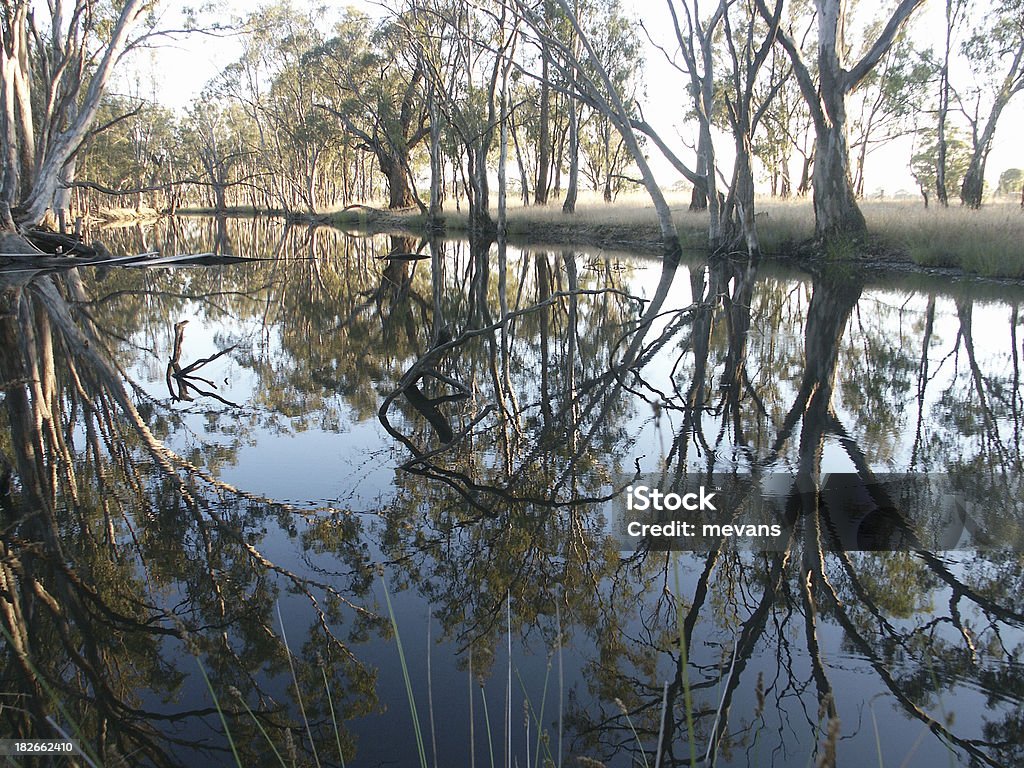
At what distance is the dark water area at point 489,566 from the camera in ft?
6.29

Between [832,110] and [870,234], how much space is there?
8.55ft

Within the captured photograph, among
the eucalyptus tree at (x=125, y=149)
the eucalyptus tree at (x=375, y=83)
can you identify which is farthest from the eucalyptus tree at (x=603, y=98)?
the eucalyptus tree at (x=125, y=149)

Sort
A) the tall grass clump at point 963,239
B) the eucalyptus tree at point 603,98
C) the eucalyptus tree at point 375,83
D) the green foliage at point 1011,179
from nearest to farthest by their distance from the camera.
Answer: the tall grass clump at point 963,239, the eucalyptus tree at point 603,98, the eucalyptus tree at point 375,83, the green foliage at point 1011,179

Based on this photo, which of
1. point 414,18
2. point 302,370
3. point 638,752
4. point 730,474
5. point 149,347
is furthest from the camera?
point 414,18

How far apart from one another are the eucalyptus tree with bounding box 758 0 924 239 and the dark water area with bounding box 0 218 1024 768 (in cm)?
823

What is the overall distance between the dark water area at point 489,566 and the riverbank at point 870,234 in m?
6.04

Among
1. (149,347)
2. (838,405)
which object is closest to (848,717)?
(838,405)

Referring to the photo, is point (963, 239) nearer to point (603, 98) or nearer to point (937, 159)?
point (603, 98)

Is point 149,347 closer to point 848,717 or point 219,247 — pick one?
point 848,717

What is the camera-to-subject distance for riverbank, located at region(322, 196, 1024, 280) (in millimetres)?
12062

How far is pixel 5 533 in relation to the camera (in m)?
3.00

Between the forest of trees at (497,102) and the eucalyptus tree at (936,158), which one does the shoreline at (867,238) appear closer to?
the forest of trees at (497,102)

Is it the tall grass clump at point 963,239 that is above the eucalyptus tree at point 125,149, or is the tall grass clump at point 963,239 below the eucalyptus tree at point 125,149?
below

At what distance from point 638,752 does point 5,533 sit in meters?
2.71
